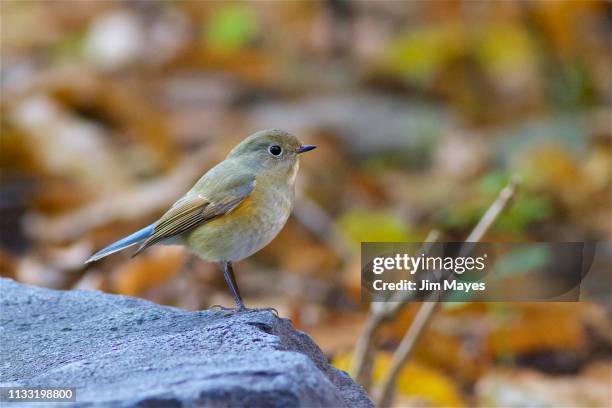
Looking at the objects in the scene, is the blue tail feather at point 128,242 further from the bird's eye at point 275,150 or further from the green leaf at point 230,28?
the green leaf at point 230,28

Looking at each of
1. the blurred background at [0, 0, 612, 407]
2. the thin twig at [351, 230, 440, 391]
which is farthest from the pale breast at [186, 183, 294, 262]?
the blurred background at [0, 0, 612, 407]

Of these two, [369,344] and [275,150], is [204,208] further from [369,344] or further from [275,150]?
[369,344]

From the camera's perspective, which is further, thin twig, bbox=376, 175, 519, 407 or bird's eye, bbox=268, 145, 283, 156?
bird's eye, bbox=268, 145, 283, 156

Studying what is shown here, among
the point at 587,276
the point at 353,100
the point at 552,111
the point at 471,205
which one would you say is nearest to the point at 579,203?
the point at 471,205

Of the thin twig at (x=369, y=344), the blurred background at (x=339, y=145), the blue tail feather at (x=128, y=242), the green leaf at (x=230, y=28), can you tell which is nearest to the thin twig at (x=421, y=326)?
the thin twig at (x=369, y=344)

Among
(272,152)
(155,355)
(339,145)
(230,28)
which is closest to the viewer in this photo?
(155,355)

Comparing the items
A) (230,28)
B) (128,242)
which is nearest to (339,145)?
(230,28)

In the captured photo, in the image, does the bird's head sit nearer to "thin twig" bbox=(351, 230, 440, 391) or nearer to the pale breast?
the pale breast
